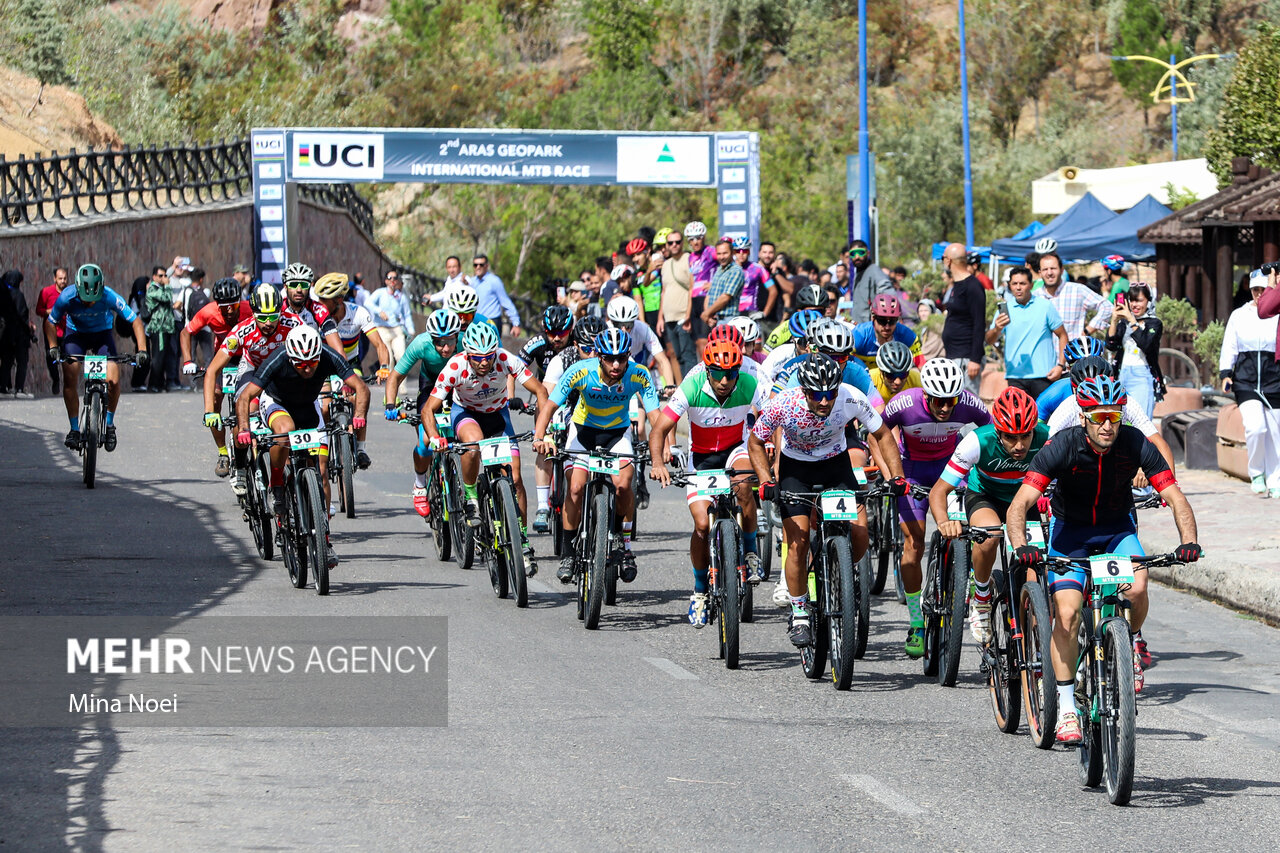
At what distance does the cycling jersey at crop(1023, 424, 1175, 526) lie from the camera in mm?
8320

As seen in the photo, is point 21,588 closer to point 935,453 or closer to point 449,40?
point 935,453

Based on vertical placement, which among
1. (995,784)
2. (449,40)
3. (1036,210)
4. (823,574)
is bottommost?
(995,784)

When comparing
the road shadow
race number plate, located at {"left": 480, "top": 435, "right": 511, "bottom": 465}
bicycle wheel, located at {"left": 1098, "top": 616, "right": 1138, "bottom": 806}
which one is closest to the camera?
the road shadow

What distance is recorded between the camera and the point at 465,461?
44.1 ft

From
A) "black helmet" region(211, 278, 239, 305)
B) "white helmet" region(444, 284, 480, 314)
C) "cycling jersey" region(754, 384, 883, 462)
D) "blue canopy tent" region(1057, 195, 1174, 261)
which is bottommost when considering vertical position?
"cycling jersey" region(754, 384, 883, 462)

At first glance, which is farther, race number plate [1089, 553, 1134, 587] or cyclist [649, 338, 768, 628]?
cyclist [649, 338, 768, 628]

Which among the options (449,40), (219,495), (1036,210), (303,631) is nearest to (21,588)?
(303,631)

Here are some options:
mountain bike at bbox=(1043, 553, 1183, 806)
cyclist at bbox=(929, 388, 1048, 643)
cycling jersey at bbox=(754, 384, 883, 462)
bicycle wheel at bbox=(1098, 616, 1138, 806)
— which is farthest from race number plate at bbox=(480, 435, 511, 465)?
bicycle wheel at bbox=(1098, 616, 1138, 806)

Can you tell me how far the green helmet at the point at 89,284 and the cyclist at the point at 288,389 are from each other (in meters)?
5.09

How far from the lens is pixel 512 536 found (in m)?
12.5

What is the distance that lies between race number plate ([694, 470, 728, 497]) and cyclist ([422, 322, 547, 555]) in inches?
84.7

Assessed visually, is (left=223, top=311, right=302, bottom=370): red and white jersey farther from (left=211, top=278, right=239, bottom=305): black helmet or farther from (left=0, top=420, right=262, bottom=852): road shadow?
(left=0, top=420, right=262, bottom=852): road shadow

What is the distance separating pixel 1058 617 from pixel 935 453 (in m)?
3.22

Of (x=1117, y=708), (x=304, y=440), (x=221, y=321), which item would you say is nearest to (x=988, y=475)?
(x=1117, y=708)
